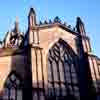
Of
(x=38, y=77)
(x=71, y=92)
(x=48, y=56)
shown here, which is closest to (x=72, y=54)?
(x=48, y=56)

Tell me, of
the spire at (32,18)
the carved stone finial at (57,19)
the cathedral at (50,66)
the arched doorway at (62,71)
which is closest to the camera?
the cathedral at (50,66)

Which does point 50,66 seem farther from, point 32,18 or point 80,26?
point 80,26

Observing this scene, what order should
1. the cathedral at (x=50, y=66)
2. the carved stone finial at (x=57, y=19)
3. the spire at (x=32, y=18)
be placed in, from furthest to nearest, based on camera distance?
the carved stone finial at (x=57, y=19)
the spire at (x=32, y=18)
the cathedral at (x=50, y=66)

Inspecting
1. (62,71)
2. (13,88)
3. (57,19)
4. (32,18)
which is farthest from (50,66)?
(57,19)

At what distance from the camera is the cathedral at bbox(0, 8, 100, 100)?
418 inches

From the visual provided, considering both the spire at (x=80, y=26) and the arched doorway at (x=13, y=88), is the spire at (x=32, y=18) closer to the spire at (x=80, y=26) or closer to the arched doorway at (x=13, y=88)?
the spire at (x=80, y=26)

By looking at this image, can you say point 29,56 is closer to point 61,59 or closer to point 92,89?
point 61,59

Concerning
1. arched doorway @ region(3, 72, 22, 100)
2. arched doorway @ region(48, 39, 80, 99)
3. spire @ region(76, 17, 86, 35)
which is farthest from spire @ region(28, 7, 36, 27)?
arched doorway @ region(3, 72, 22, 100)

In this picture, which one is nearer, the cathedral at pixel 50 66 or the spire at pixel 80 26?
the cathedral at pixel 50 66

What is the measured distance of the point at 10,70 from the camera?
11.2 meters

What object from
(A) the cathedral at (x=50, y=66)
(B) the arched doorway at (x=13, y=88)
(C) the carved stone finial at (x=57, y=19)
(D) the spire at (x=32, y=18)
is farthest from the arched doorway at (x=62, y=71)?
(D) the spire at (x=32, y=18)

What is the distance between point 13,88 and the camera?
35.1 feet

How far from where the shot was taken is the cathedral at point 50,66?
10617 millimetres

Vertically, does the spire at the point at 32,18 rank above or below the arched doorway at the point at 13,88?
above
